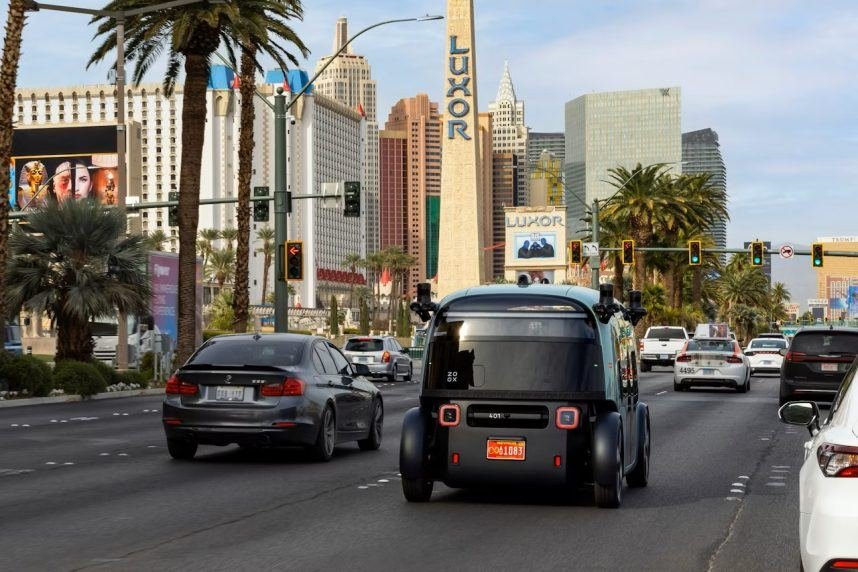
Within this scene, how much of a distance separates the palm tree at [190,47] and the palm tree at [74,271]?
3.13 metres

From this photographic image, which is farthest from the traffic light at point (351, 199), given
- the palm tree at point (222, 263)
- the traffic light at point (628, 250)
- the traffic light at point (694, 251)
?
the palm tree at point (222, 263)

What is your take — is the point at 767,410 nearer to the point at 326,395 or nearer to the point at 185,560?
the point at 326,395

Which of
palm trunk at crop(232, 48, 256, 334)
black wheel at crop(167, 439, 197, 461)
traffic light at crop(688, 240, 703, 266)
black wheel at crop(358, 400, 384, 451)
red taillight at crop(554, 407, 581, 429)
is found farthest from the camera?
traffic light at crop(688, 240, 703, 266)

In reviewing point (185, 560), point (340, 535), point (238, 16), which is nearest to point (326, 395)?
point (340, 535)

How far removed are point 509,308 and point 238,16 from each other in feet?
92.3

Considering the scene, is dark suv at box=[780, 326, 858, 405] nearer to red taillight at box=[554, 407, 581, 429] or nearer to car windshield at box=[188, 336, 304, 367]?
car windshield at box=[188, 336, 304, 367]

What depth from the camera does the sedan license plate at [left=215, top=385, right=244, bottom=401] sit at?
16297 millimetres

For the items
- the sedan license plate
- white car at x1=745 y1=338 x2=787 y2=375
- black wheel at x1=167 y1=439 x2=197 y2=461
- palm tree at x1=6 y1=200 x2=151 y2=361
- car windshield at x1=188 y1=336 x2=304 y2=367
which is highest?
palm tree at x1=6 y1=200 x2=151 y2=361

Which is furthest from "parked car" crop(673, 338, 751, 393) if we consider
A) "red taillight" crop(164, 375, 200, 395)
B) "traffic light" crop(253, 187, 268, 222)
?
"red taillight" crop(164, 375, 200, 395)

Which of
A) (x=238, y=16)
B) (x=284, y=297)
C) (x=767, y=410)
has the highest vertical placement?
(x=238, y=16)

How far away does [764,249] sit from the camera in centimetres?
5994

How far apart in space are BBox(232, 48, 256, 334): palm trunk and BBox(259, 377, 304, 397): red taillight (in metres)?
27.7

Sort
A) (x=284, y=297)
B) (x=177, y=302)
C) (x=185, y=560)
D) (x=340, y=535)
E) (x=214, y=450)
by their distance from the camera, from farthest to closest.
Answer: (x=177, y=302) < (x=284, y=297) < (x=214, y=450) < (x=340, y=535) < (x=185, y=560)

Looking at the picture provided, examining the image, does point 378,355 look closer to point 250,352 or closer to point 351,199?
point 351,199
